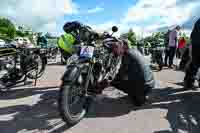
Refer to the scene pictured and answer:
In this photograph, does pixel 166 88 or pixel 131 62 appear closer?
pixel 131 62

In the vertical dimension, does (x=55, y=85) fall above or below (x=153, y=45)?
below

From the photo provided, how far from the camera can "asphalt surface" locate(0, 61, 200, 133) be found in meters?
4.18

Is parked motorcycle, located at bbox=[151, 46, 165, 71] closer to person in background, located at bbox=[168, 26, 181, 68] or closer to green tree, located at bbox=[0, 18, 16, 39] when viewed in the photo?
person in background, located at bbox=[168, 26, 181, 68]

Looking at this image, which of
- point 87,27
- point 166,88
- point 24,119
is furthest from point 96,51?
point 166,88

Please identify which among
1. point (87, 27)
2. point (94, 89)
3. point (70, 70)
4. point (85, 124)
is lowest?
point (85, 124)

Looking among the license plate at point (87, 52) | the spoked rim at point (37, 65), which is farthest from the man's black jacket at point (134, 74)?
the spoked rim at point (37, 65)

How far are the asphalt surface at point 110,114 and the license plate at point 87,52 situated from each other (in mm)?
1018

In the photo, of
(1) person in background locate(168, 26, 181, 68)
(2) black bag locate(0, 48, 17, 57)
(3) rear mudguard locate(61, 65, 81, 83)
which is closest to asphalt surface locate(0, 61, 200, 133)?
(3) rear mudguard locate(61, 65, 81, 83)

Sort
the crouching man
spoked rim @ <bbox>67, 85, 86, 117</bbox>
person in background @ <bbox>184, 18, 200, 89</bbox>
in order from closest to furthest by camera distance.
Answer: spoked rim @ <bbox>67, 85, 86, 117</bbox>
the crouching man
person in background @ <bbox>184, 18, 200, 89</bbox>

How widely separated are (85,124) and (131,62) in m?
1.51

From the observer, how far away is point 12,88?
6957mm

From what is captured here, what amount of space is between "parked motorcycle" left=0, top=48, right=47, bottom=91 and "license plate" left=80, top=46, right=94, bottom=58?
3.03 m

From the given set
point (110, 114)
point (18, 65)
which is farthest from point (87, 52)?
point (18, 65)

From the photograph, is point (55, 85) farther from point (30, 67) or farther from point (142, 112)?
point (142, 112)
